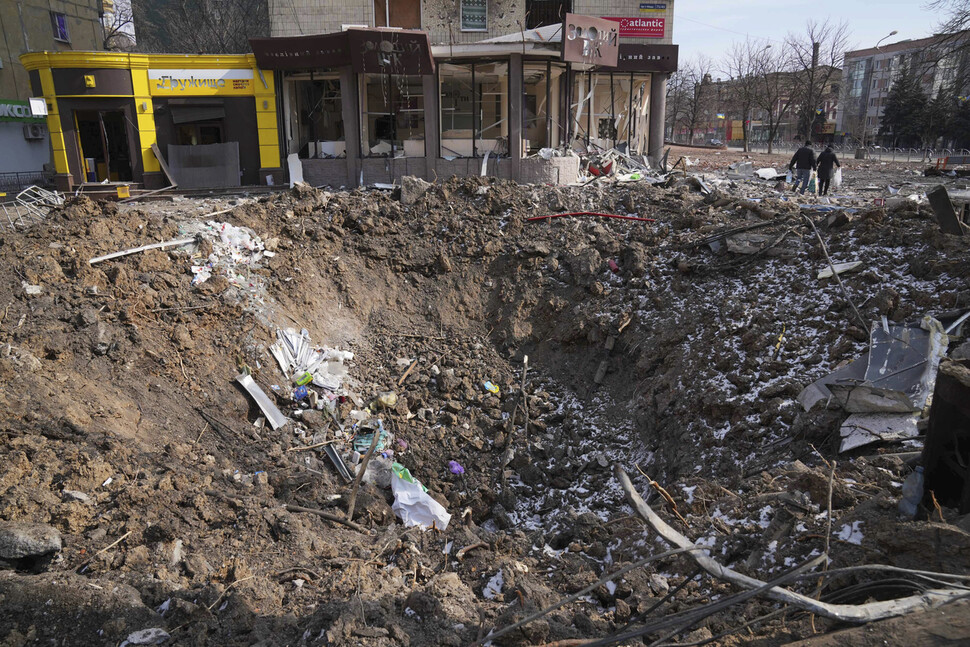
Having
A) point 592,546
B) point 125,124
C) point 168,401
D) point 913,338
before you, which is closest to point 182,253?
point 168,401

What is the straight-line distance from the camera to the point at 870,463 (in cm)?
492

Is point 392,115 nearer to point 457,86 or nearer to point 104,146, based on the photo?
point 457,86

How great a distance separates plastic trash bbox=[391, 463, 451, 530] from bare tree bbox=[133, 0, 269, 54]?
3269 cm

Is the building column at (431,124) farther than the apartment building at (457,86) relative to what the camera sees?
Yes

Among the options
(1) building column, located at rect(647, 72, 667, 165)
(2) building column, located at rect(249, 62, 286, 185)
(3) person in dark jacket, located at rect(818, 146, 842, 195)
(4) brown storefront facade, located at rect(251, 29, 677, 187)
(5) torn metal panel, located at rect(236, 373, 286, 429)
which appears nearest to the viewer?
(5) torn metal panel, located at rect(236, 373, 286, 429)

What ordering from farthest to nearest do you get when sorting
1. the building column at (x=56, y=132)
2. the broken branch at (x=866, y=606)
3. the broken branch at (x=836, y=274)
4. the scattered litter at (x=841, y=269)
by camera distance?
the building column at (x=56, y=132)
the scattered litter at (x=841, y=269)
the broken branch at (x=836, y=274)
the broken branch at (x=866, y=606)

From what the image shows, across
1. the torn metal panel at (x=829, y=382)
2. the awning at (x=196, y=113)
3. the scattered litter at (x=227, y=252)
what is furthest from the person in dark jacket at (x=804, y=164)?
the awning at (x=196, y=113)

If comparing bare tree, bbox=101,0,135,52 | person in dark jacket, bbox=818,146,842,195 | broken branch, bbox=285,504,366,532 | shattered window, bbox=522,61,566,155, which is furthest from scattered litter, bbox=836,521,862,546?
bare tree, bbox=101,0,135,52

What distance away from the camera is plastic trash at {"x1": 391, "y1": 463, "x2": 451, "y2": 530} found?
21.3 ft

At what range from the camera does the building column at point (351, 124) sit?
16547 mm

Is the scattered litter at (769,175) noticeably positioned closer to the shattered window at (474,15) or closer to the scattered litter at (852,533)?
the shattered window at (474,15)

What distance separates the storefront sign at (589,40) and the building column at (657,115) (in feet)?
13.2

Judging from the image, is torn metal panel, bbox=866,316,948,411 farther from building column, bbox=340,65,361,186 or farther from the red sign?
the red sign

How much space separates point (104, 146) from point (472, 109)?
34.4ft
